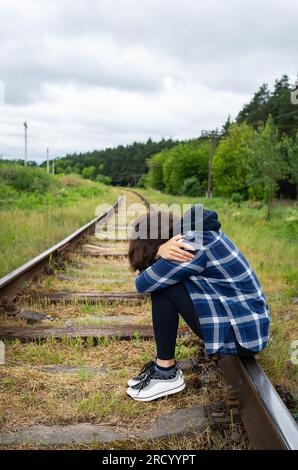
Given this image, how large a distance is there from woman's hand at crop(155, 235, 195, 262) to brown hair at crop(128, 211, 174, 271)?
3.3 inches

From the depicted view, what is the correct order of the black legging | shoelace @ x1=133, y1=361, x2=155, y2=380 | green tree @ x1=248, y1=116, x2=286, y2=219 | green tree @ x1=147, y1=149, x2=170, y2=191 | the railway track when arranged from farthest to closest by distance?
green tree @ x1=147, y1=149, x2=170, y2=191, green tree @ x1=248, y1=116, x2=286, y2=219, shoelace @ x1=133, y1=361, x2=155, y2=380, the black legging, the railway track

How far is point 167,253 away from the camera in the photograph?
2.22 metres

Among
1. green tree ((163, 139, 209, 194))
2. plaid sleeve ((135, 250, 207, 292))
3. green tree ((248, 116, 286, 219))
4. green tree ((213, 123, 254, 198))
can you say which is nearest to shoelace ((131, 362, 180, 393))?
plaid sleeve ((135, 250, 207, 292))

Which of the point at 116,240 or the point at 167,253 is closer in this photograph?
the point at 167,253

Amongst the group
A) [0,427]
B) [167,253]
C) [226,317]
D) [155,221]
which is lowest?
[0,427]

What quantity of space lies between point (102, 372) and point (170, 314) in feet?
1.96

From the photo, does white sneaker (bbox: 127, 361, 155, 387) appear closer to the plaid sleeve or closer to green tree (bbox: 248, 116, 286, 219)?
the plaid sleeve

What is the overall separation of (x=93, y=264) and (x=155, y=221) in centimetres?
335

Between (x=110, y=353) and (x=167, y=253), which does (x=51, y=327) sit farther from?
(x=167, y=253)

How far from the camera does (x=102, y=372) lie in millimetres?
2594

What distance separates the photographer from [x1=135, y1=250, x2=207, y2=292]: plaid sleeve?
7.06ft

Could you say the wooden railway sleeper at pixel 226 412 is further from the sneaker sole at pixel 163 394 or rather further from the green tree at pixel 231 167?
the green tree at pixel 231 167
